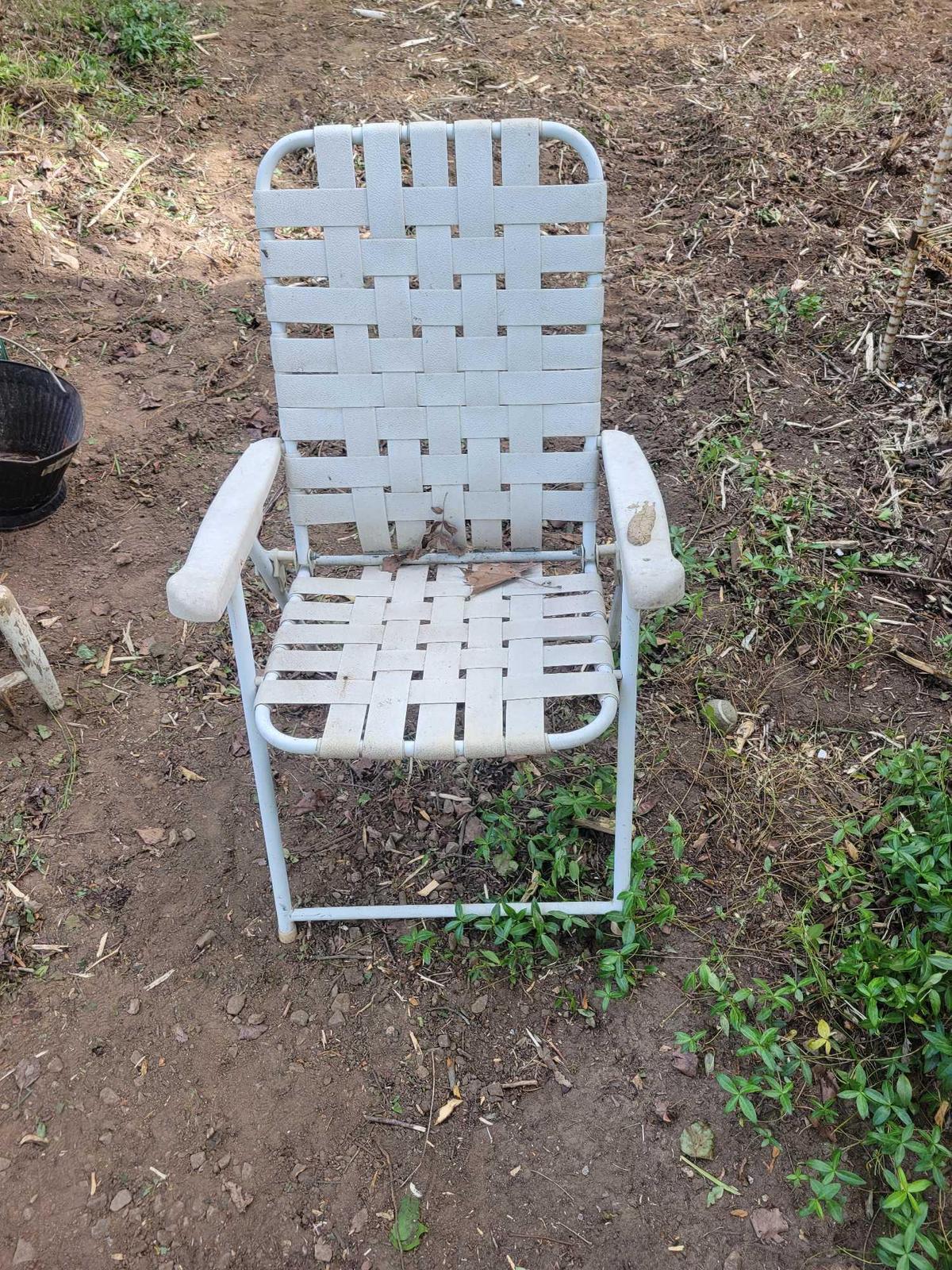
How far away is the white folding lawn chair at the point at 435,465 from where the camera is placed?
1.73 m

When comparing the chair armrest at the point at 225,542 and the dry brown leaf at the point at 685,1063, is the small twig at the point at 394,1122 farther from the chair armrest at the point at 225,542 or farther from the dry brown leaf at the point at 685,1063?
the chair armrest at the point at 225,542

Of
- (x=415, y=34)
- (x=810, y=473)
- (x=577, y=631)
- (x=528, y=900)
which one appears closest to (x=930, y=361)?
(x=810, y=473)

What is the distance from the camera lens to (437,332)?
6.56 ft

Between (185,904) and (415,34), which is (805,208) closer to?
(415,34)

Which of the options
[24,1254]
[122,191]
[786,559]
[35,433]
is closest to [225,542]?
[24,1254]

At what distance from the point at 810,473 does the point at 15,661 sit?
2.49 m

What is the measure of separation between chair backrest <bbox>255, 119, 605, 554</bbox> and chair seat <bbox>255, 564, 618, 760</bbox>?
18 cm

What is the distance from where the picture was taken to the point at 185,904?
2098 mm

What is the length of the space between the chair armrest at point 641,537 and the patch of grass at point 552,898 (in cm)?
73

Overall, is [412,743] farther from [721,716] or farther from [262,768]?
[721,716]

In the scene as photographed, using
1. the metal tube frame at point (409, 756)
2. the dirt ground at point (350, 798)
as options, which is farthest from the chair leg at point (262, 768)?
the dirt ground at point (350, 798)

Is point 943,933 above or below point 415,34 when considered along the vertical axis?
below

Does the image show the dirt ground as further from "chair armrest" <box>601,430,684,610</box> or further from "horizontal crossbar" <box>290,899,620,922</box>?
"chair armrest" <box>601,430,684,610</box>

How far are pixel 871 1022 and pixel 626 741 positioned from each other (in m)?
0.69
